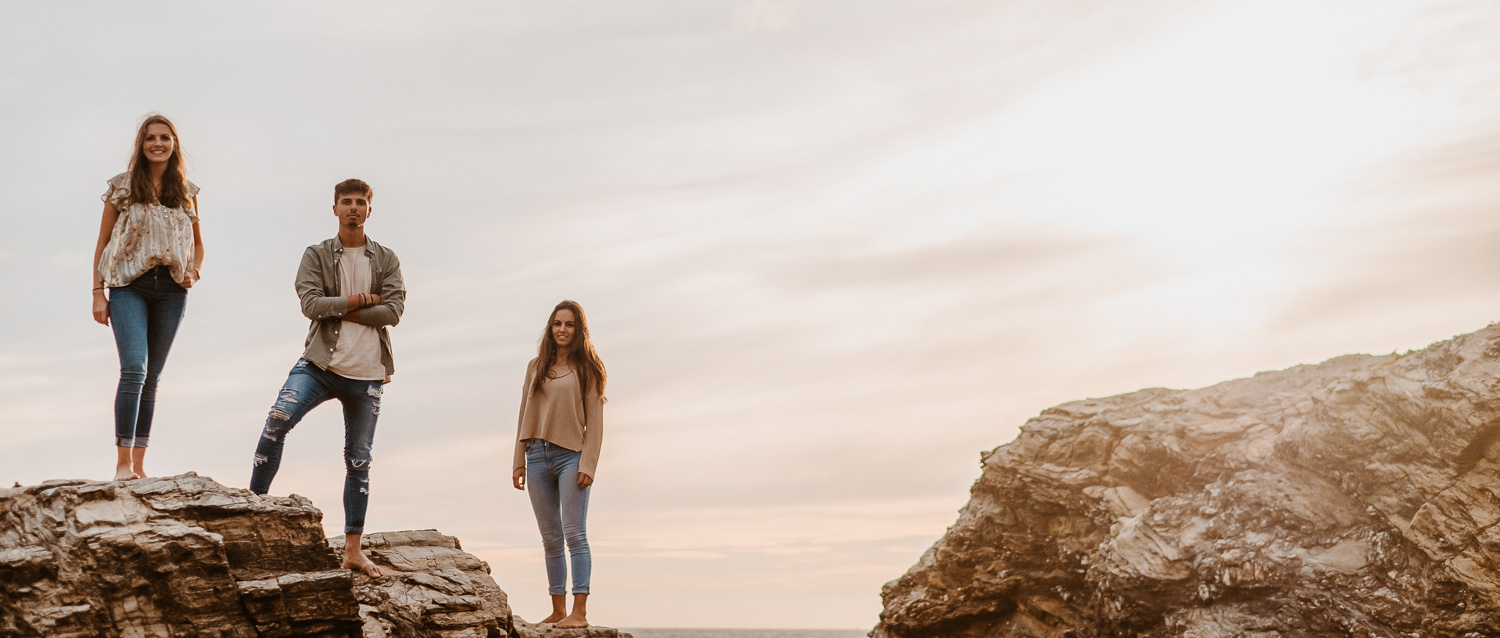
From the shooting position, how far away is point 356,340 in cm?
967

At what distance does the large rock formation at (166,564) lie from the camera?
7.92 meters

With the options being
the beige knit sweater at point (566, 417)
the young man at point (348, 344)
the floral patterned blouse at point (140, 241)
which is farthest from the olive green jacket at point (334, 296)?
the beige knit sweater at point (566, 417)

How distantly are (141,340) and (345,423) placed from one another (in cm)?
185

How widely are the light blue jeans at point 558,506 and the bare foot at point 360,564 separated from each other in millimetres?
1742

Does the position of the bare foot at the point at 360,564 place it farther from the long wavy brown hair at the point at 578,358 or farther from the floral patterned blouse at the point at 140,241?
the floral patterned blouse at the point at 140,241

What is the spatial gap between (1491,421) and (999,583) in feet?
22.2

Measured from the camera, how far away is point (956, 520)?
1650cm

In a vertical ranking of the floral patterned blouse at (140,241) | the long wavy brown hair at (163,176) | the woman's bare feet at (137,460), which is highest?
the long wavy brown hair at (163,176)

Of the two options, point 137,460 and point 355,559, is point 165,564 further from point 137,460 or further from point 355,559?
point 355,559

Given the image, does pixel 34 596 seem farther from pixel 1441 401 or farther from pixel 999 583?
pixel 1441 401

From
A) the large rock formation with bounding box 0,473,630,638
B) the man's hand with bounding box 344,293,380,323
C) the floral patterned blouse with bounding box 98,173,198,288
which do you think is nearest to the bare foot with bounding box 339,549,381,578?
the large rock formation with bounding box 0,473,630,638

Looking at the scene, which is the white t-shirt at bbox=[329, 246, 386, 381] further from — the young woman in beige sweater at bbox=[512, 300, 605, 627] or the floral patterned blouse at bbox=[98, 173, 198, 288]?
the young woman in beige sweater at bbox=[512, 300, 605, 627]

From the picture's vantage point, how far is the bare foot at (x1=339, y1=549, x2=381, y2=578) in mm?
10195

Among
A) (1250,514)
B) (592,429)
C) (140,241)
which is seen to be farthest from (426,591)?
(1250,514)
